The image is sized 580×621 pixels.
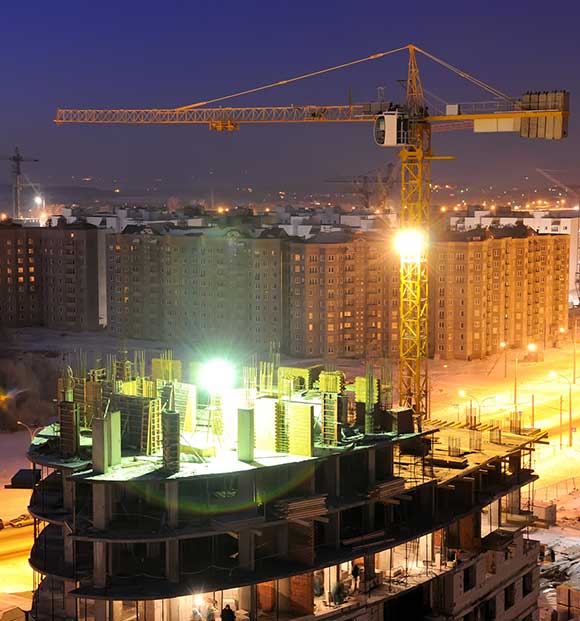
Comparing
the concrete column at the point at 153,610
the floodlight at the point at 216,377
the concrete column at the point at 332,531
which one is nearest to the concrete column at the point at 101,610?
the concrete column at the point at 153,610

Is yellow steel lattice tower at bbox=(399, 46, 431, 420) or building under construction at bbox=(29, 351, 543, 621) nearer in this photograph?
building under construction at bbox=(29, 351, 543, 621)

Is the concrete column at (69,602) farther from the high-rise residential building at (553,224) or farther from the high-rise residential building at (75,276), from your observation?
the high-rise residential building at (553,224)

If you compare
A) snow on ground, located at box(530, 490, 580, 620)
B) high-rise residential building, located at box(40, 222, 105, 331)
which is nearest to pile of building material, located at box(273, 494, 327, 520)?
snow on ground, located at box(530, 490, 580, 620)

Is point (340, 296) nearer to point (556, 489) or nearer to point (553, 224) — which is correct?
point (556, 489)

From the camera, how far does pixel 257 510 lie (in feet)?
52.7

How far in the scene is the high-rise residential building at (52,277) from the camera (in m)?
72.1

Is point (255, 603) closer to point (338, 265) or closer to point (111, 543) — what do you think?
point (111, 543)

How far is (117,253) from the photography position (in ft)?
223

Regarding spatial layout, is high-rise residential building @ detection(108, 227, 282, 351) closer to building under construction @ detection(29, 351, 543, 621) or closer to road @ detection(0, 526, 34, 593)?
road @ detection(0, 526, 34, 593)

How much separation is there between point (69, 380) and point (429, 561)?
6.49 m

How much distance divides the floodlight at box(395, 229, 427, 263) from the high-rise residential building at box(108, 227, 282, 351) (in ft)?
79.2

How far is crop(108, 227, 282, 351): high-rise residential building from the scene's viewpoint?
198 feet

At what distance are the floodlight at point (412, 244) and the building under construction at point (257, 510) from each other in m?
15.0

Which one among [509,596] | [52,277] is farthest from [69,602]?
[52,277]
